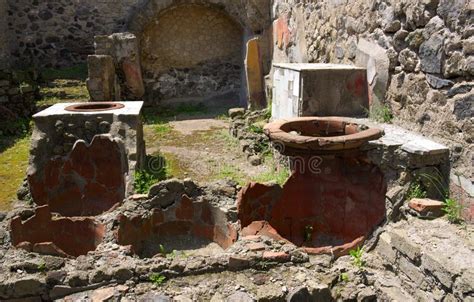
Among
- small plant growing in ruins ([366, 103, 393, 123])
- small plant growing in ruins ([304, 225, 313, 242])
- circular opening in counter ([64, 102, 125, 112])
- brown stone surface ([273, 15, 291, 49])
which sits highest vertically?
brown stone surface ([273, 15, 291, 49])

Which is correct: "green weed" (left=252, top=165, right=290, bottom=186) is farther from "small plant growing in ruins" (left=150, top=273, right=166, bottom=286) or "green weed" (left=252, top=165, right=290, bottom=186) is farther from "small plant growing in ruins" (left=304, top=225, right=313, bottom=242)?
"small plant growing in ruins" (left=150, top=273, right=166, bottom=286)

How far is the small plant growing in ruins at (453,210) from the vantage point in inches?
111

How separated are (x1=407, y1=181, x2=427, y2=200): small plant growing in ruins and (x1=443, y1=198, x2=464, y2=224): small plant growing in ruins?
158 millimetres

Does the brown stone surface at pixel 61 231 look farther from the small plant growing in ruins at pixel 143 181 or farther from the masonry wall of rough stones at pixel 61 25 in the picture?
the masonry wall of rough stones at pixel 61 25

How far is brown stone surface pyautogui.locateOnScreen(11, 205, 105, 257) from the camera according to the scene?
335 centimetres

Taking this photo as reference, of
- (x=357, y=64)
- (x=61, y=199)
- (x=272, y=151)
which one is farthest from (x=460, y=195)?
(x=61, y=199)

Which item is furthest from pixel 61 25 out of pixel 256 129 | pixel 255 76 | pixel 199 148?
pixel 256 129

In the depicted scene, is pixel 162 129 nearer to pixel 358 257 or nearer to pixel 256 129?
pixel 256 129

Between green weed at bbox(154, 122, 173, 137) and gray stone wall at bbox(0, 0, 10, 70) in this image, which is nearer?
green weed at bbox(154, 122, 173, 137)

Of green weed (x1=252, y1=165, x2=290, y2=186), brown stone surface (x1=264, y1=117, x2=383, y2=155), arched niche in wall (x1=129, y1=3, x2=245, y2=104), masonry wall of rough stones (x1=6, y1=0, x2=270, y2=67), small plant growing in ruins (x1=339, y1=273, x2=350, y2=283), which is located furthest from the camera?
masonry wall of rough stones (x1=6, y1=0, x2=270, y2=67)

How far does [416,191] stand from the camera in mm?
3053

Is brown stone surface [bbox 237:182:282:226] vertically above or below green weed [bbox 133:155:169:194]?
above

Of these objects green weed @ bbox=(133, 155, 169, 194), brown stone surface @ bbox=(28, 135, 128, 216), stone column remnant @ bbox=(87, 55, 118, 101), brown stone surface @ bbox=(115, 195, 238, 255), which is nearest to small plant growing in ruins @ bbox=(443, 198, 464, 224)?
brown stone surface @ bbox=(115, 195, 238, 255)

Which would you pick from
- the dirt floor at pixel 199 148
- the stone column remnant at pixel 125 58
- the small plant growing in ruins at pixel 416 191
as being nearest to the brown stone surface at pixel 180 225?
the small plant growing in ruins at pixel 416 191
